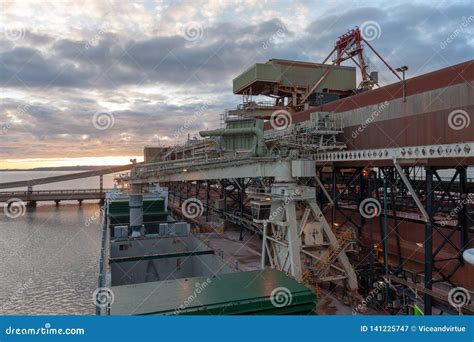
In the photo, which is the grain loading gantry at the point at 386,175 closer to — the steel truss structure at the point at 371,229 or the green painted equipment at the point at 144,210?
the steel truss structure at the point at 371,229

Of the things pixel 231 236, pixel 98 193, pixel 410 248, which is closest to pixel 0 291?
pixel 231 236

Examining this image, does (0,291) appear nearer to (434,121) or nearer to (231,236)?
(231,236)

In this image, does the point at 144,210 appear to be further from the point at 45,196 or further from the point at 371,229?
the point at 45,196

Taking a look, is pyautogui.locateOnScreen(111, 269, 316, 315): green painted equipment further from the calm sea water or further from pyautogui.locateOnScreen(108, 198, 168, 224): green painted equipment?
pyautogui.locateOnScreen(108, 198, 168, 224): green painted equipment

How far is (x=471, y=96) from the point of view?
40.5 feet

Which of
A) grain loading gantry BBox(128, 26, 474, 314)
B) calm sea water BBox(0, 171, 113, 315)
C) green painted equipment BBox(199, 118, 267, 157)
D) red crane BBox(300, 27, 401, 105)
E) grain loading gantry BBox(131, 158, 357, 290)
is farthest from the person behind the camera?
red crane BBox(300, 27, 401, 105)

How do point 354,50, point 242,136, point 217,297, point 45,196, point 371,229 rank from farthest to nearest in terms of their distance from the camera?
point 45,196, point 354,50, point 242,136, point 371,229, point 217,297

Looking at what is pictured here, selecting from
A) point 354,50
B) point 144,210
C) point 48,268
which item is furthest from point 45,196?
point 354,50

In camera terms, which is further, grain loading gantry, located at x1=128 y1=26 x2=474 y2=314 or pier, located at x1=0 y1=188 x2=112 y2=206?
pier, located at x1=0 y1=188 x2=112 y2=206

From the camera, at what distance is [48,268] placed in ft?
96.4

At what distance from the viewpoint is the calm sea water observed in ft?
71.3

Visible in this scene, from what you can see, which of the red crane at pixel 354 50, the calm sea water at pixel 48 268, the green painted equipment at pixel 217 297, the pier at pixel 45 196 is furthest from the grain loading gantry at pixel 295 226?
the pier at pixel 45 196

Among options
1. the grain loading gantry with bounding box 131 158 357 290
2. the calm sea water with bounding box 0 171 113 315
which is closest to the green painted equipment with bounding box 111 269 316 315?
the grain loading gantry with bounding box 131 158 357 290

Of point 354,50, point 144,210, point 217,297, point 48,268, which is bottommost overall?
point 48,268
